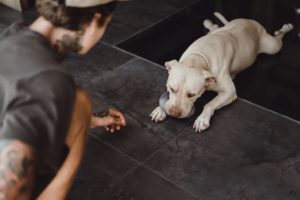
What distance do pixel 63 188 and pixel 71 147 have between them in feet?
0.49

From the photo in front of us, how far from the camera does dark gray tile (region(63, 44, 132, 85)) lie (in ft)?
10.0

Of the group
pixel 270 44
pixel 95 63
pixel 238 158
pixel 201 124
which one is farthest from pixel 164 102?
pixel 270 44

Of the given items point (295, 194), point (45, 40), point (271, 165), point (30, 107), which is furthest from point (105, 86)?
point (30, 107)

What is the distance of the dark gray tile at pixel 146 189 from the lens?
2.12 m

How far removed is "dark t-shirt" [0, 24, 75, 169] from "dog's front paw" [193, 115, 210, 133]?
132 cm

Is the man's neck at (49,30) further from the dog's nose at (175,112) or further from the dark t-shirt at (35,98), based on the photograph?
the dog's nose at (175,112)

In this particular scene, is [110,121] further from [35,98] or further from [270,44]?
[270,44]

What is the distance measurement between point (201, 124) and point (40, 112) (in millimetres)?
1457

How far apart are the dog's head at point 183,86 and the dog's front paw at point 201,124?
0.29ft

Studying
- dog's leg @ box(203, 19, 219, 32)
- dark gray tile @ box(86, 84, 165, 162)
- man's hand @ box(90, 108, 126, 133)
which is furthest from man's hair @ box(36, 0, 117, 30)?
dog's leg @ box(203, 19, 219, 32)

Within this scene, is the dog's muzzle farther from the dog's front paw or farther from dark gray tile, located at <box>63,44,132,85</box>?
dark gray tile, located at <box>63,44,132,85</box>

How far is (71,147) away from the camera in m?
1.51

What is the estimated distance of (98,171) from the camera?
89.5 inches

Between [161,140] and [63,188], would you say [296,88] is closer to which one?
[161,140]
